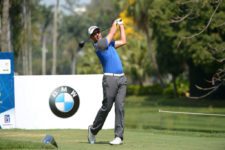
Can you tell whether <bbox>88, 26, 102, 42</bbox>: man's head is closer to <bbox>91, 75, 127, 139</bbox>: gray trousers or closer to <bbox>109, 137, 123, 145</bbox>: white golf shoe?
<bbox>91, 75, 127, 139</bbox>: gray trousers

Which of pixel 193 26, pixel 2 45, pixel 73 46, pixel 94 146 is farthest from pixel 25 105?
pixel 73 46

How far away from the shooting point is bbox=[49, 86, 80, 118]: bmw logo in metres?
20.2

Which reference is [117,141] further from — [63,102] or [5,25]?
[5,25]

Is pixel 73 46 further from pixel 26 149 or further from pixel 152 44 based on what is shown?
pixel 26 149

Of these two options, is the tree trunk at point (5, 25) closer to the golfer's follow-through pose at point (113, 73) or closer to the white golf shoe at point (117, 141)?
the golfer's follow-through pose at point (113, 73)

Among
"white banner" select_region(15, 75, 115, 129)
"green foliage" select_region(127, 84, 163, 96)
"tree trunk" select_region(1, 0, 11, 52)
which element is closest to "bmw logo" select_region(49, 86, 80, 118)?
"white banner" select_region(15, 75, 115, 129)

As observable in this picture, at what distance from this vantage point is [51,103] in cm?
2025

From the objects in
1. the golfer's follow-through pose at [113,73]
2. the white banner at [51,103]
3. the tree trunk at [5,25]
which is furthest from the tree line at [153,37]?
the golfer's follow-through pose at [113,73]

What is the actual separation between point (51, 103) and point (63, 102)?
34 cm

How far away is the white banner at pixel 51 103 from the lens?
20.2m

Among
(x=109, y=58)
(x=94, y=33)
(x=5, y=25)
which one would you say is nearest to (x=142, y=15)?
(x=5, y=25)

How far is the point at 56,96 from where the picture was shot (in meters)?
20.2

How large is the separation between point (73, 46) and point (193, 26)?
79.8 metres

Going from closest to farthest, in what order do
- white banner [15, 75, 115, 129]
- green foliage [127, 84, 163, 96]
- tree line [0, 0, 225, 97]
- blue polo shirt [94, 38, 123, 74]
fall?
blue polo shirt [94, 38, 123, 74] → white banner [15, 75, 115, 129] → tree line [0, 0, 225, 97] → green foliage [127, 84, 163, 96]
